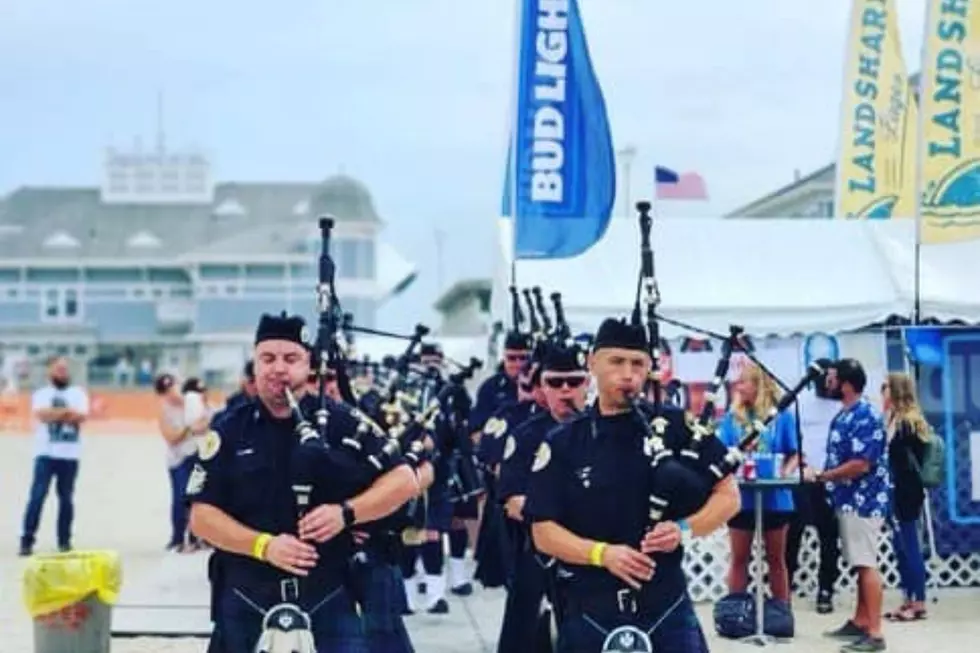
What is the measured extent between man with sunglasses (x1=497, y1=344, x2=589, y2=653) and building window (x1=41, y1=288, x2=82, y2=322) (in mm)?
88433

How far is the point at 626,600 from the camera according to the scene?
4.46 metres

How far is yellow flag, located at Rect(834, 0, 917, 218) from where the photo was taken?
14.6m

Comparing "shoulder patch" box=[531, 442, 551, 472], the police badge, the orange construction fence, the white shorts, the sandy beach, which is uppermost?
"shoulder patch" box=[531, 442, 551, 472]

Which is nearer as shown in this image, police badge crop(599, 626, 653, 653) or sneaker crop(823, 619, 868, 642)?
police badge crop(599, 626, 653, 653)

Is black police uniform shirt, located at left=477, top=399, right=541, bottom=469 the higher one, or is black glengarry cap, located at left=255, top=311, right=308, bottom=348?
black glengarry cap, located at left=255, top=311, right=308, bottom=348

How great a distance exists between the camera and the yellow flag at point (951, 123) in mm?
10688

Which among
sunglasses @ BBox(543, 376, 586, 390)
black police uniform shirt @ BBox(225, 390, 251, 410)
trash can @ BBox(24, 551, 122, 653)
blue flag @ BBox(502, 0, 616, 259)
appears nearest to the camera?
black police uniform shirt @ BBox(225, 390, 251, 410)

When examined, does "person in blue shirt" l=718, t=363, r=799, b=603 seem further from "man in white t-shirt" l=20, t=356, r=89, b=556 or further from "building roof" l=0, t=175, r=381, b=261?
"building roof" l=0, t=175, r=381, b=261

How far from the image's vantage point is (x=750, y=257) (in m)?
12.2

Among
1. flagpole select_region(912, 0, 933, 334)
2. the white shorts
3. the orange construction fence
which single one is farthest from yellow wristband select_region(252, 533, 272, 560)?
the orange construction fence

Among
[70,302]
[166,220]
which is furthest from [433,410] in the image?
[166,220]

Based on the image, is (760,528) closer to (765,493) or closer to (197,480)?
(765,493)

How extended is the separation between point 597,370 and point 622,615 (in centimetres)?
74

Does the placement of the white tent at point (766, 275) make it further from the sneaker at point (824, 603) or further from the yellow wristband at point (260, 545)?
the yellow wristband at point (260, 545)
